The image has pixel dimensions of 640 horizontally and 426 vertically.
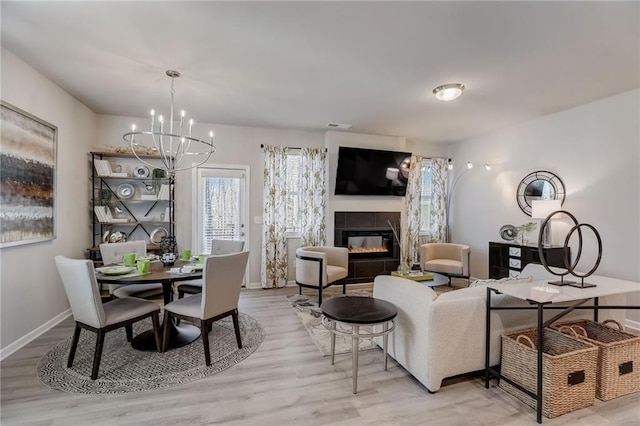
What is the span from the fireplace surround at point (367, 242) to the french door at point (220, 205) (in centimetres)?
166

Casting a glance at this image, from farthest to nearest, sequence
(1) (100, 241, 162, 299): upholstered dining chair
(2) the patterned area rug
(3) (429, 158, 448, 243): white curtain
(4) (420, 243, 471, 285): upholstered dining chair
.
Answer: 1. (3) (429, 158, 448, 243): white curtain
2. (4) (420, 243, 471, 285): upholstered dining chair
3. (1) (100, 241, 162, 299): upholstered dining chair
4. (2) the patterned area rug

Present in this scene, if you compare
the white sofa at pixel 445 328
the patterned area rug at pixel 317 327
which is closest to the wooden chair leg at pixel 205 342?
the patterned area rug at pixel 317 327

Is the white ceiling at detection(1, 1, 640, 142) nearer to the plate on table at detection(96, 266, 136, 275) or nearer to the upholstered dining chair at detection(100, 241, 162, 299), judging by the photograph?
the upholstered dining chair at detection(100, 241, 162, 299)

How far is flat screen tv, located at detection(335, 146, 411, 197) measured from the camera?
5.22 m

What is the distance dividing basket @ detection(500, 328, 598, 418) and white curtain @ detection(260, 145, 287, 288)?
140 inches

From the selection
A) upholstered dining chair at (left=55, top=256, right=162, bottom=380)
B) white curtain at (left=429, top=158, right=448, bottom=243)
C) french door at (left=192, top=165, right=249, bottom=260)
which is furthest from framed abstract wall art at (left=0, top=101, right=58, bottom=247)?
white curtain at (left=429, top=158, right=448, bottom=243)

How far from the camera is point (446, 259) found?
17.8ft

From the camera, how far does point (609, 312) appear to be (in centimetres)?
270

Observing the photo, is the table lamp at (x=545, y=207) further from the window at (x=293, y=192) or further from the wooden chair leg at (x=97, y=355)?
the wooden chair leg at (x=97, y=355)

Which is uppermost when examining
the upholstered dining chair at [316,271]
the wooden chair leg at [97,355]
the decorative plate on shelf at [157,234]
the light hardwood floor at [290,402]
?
the decorative plate on shelf at [157,234]

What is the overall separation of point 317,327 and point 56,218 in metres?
3.16

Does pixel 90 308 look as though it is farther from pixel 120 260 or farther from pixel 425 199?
pixel 425 199

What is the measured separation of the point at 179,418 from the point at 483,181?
558 cm

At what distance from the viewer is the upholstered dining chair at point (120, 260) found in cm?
316
